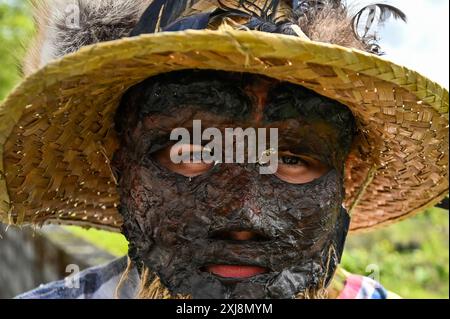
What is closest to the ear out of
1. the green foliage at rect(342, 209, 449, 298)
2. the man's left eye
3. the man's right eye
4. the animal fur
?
the animal fur

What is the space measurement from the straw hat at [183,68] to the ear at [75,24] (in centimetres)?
19

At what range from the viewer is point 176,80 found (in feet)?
6.02

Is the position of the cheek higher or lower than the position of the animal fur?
lower

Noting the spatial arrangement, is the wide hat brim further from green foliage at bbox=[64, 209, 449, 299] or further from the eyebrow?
green foliage at bbox=[64, 209, 449, 299]

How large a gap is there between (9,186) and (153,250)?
493 mm

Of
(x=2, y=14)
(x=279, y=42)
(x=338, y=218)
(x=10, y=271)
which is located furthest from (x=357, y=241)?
(x=2, y=14)

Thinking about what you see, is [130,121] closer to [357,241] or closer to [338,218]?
[338,218]

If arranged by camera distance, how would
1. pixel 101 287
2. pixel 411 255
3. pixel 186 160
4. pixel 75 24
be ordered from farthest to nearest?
1. pixel 411 255
2. pixel 101 287
3. pixel 75 24
4. pixel 186 160

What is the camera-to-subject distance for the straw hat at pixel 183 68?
159 cm

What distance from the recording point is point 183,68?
1.80m

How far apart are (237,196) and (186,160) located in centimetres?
20

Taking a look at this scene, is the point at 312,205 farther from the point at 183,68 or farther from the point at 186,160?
the point at 183,68

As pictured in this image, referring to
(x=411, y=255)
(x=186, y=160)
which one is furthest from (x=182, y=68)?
(x=411, y=255)

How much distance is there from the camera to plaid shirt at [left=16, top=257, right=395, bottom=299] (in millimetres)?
2484
